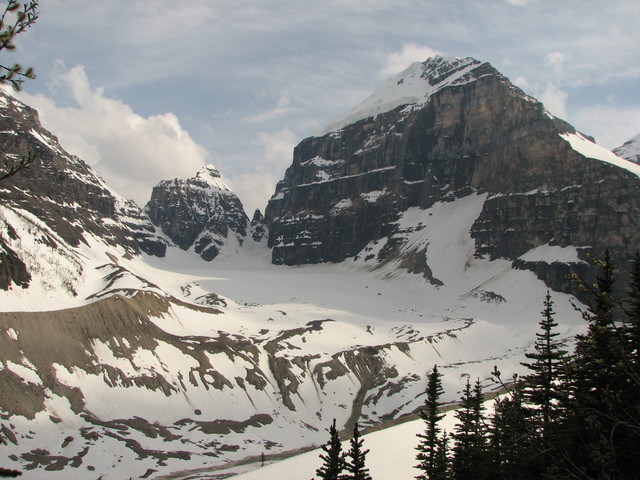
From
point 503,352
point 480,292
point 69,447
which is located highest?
point 480,292

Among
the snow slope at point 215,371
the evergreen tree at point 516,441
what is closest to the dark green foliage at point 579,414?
the evergreen tree at point 516,441

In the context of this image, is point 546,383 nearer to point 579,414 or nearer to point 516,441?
point 516,441

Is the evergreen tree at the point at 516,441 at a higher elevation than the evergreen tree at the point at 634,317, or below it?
below

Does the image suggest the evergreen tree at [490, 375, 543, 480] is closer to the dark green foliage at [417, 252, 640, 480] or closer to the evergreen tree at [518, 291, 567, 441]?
the dark green foliage at [417, 252, 640, 480]

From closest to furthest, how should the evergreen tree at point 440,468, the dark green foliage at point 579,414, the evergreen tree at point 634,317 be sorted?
1. the dark green foliage at point 579,414
2. the evergreen tree at point 634,317
3. the evergreen tree at point 440,468

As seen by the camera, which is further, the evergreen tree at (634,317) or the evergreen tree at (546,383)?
the evergreen tree at (634,317)

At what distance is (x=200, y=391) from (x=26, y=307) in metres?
41.2

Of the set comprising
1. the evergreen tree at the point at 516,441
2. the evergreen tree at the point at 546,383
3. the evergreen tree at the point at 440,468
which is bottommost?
the evergreen tree at the point at 440,468

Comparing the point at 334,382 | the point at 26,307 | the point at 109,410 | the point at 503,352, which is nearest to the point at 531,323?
the point at 503,352

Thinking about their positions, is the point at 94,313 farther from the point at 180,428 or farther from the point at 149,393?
the point at 180,428

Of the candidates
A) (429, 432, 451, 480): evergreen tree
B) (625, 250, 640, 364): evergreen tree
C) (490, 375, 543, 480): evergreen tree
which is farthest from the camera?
(429, 432, 451, 480): evergreen tree

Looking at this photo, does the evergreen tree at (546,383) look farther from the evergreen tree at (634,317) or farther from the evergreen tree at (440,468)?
the evergreen tree at (440,468)

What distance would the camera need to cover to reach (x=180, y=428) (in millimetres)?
96688

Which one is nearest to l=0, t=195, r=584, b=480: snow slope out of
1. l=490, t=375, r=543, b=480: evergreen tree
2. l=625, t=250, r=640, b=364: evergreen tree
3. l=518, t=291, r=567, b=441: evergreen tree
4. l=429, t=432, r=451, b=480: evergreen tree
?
l=429, t=432, r=451, b=480: evergreen tree
